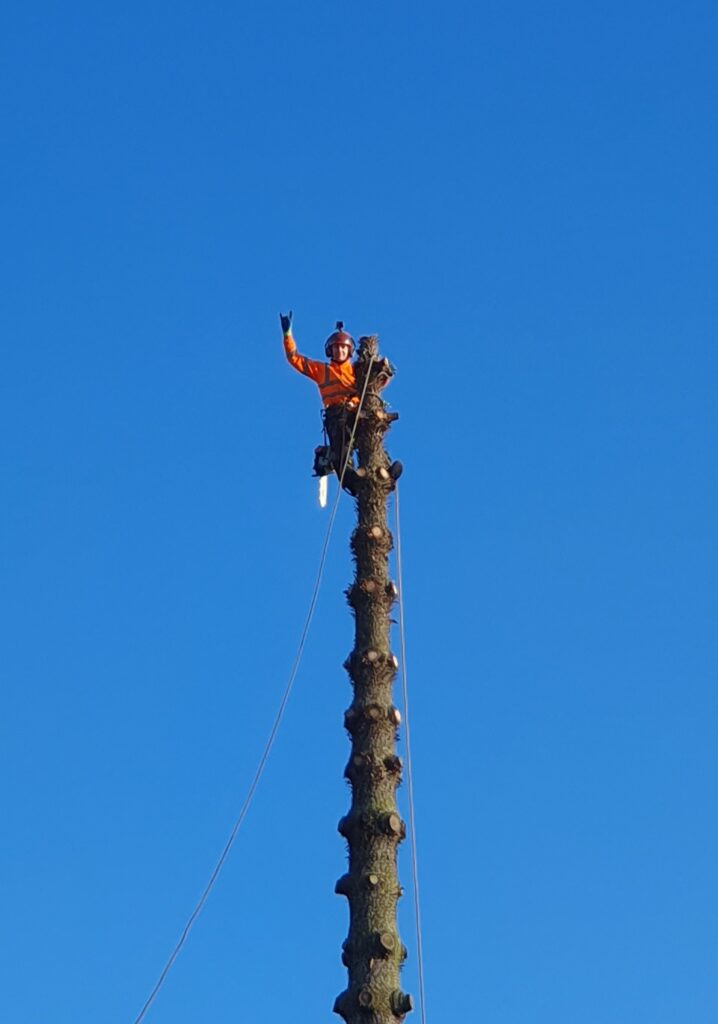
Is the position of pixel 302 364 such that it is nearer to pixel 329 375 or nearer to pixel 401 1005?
pixel 329 375

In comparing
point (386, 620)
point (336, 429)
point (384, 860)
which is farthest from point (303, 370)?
point (384, 860)

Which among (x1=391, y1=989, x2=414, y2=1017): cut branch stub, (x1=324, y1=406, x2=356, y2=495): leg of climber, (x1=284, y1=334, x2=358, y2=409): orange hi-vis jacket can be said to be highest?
(x1=284, y1=334, x2=358, y2=409): orange hi-vis jacket

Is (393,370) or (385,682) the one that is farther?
(393,370)

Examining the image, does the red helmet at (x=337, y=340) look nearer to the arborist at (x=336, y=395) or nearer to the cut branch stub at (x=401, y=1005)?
the arborist at (x=336, y=395)

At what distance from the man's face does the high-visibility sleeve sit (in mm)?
153

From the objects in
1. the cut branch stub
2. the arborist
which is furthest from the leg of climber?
the cut branch stub

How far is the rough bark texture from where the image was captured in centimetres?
1133

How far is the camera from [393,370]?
47.4ft

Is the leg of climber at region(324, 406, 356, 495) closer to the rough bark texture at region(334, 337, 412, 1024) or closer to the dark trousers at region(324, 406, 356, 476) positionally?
the dark trousers at region(324, 406, 356, 476)

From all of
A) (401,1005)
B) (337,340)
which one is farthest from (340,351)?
(401,1005)

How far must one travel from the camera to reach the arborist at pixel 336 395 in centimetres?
1407

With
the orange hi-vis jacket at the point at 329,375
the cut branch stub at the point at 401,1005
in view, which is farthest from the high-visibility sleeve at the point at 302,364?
the cut branch stub at the point at 401,1005

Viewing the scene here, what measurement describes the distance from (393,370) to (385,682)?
10.5 feet

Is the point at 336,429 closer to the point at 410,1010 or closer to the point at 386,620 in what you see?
the point at 386,620
